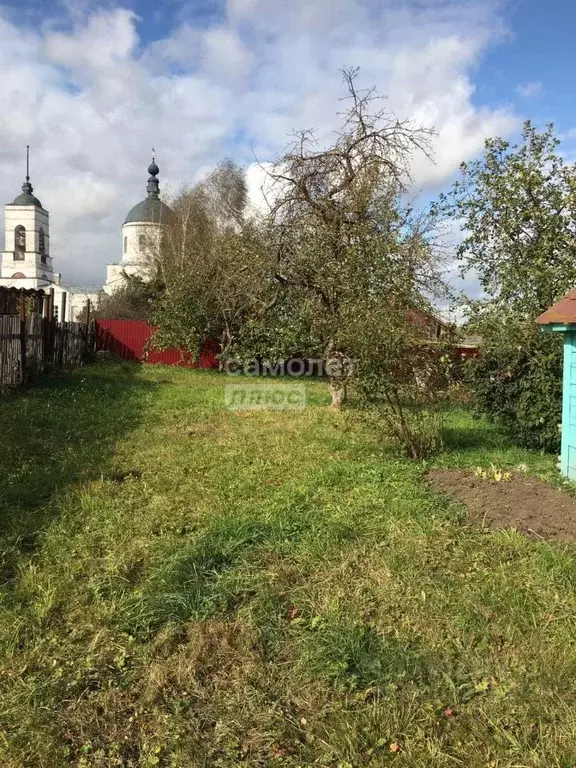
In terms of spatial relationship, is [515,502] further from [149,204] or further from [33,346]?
[149,204]

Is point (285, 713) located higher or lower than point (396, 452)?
lower

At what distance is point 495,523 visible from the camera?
14.3ft

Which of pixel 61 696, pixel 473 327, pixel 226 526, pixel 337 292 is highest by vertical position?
pixel 337 292

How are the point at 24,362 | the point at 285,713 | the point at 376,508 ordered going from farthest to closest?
the point at 24,362 → the point at 376,508 → the point at 285,713

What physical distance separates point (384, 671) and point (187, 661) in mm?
925

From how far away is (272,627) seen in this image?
2957 millimetres

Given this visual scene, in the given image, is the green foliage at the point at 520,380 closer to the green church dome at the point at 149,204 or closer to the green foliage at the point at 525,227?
the green foliage at the point at 525,227

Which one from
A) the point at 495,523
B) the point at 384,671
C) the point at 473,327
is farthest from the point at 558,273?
the point at 384,671

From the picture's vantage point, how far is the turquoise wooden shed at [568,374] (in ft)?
19.7

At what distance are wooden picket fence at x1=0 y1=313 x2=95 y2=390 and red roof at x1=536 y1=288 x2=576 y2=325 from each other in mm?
8460

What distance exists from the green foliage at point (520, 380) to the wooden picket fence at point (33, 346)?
7.80 m

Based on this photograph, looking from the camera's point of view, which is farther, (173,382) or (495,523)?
(173,382)

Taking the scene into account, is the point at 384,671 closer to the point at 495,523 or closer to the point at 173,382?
the point at 495,523
